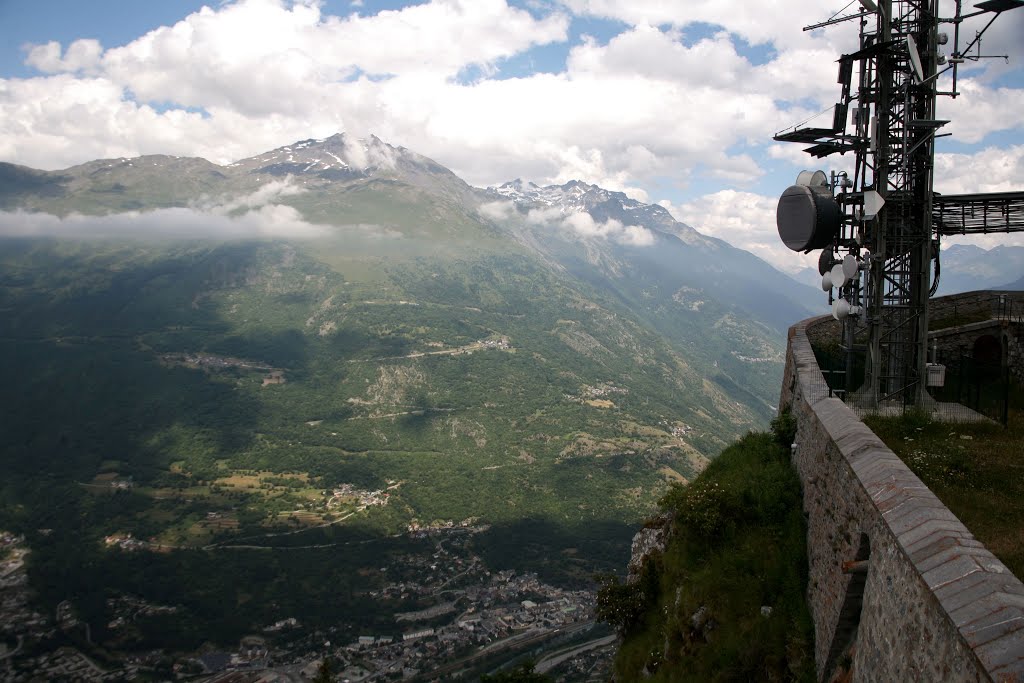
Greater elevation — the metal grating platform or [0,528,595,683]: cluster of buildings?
the metal grating platform

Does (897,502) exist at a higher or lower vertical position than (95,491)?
higher

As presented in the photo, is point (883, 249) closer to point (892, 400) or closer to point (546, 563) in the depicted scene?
point (892, 400)

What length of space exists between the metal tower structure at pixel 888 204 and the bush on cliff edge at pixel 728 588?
4.81 m

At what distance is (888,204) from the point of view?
67.1 ft

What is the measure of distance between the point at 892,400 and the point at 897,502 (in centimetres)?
1412

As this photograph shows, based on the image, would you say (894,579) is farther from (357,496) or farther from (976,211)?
(357,496)

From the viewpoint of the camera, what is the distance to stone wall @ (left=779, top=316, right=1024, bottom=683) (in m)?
5.75

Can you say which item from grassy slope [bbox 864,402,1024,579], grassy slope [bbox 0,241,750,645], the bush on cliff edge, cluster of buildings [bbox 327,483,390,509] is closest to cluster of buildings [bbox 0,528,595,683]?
grassy slope [bbox 0,241,750,645]

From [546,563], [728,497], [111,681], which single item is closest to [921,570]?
[728,497]

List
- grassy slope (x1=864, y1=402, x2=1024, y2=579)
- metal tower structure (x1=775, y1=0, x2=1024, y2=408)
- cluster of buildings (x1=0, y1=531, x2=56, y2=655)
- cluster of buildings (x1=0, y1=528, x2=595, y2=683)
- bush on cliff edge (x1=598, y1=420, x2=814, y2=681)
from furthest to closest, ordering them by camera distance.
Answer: cluster of buildings (x1=0, y1=531, x2=56, y2=655), cluster of buildings (x1=0, y1=528, x2=595, y2=683), metal tower structure (x1=775, y1=0, x2=1024, y2=408), bush on cliff edge (x1=598, y1=420, x2=814, y2=681), grassy slope (x1=864, y1=402, x2=1024, y2=579)

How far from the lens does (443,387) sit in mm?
190375

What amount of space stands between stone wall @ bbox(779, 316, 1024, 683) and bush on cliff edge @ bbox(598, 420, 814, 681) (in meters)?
0.70

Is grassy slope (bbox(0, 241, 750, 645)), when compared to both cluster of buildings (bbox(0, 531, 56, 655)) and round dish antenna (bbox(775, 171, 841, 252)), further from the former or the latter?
round dish antenna (bbox(775, 171, 841, 252))

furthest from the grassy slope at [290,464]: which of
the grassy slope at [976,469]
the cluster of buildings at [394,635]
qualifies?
the grassy slope at [976,469]
